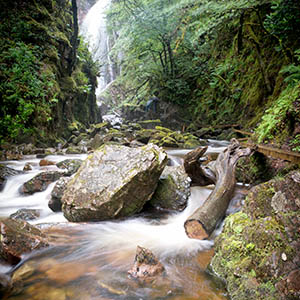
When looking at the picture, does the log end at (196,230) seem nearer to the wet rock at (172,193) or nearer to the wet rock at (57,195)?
the wet rock at (172,193)

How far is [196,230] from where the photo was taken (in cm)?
338

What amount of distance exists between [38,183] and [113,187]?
2761 mm

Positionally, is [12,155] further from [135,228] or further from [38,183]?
[135,228]

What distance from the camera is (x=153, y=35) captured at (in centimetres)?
1406

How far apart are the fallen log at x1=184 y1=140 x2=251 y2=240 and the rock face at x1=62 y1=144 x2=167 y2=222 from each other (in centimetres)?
117

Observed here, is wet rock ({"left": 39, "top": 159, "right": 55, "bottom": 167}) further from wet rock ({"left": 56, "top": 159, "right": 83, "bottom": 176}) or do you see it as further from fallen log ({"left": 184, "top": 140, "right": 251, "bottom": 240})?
fallen log ({"left": 184, "top": 140, "right": 251, "bottom": 240})

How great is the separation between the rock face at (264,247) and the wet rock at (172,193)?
1.87 metres

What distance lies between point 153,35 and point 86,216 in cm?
1334

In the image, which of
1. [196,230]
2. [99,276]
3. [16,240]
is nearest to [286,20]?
[196,230]

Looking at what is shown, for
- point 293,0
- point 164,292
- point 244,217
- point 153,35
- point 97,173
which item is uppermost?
point 153,35

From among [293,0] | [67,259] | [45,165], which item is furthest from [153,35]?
[67,259]

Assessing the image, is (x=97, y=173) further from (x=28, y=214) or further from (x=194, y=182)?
(x=194, y=182)

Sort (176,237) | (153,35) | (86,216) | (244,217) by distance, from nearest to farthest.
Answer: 1. (244,217)
2. (176,237)
3. (86,216)
4. (153,35)

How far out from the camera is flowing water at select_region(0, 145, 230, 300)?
2328 millimetres
